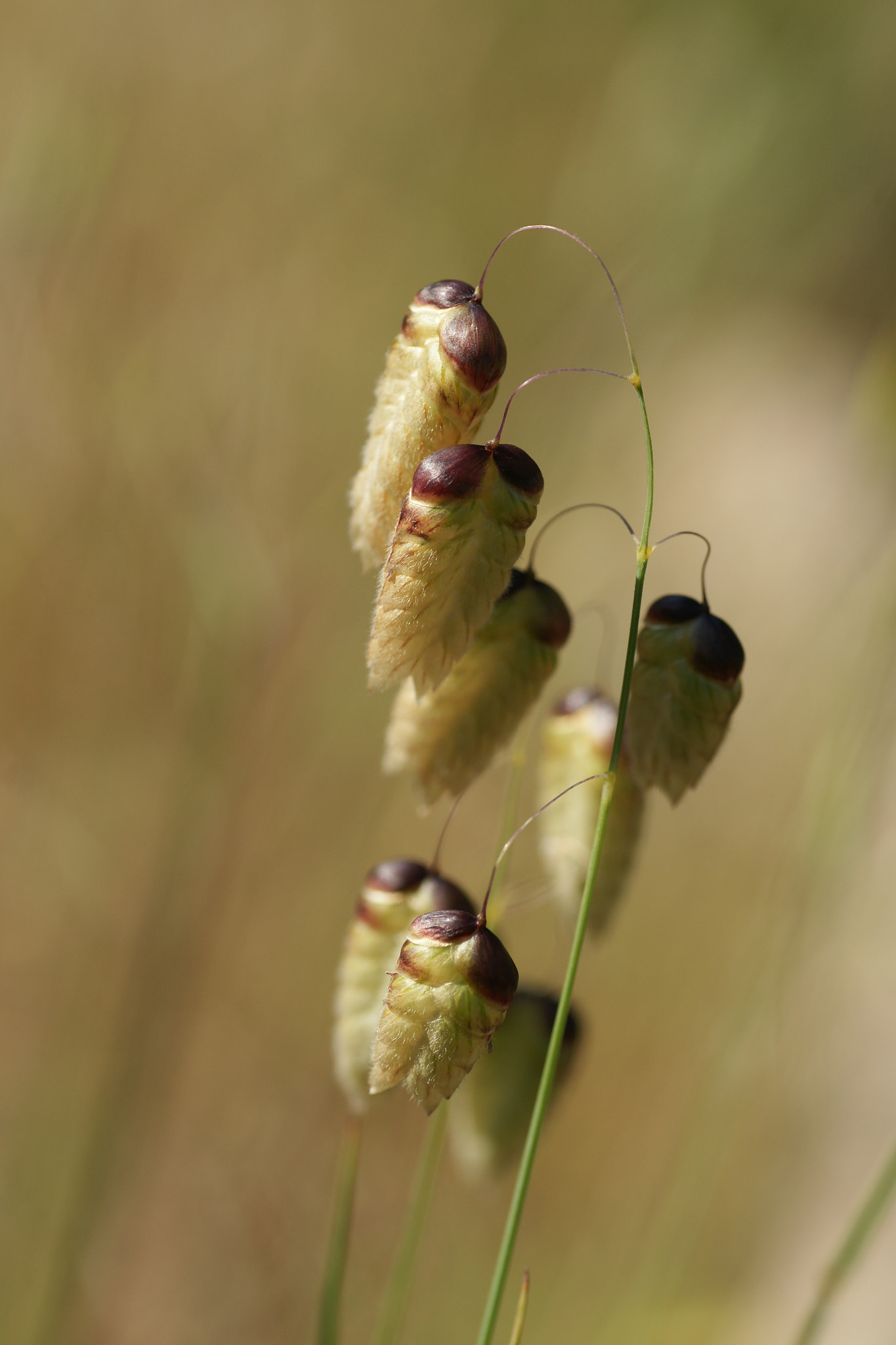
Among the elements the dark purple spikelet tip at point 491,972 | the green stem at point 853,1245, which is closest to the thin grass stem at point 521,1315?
the dark purple spikelet tip at point 491,972

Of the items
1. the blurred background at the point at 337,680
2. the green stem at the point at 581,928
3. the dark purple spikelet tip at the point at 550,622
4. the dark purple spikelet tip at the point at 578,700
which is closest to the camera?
the green stem at the point at 581,928

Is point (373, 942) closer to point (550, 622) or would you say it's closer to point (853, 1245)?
point (550, 622)

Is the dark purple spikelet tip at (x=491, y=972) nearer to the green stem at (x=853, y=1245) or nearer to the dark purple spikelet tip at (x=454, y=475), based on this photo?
the dark purple spikelet tip at (x=454, y=475)

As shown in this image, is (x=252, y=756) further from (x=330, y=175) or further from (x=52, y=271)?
(x=330, y=175)

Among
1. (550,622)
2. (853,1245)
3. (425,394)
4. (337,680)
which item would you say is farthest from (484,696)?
(337,680)

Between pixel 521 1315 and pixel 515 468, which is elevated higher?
pixel 515 468
